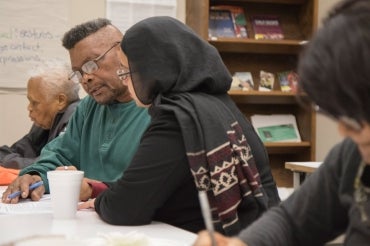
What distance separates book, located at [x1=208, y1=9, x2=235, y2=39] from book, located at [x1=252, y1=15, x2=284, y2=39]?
0.68 ft

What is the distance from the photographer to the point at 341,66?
71 centimetres

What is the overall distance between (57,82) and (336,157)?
2360mm

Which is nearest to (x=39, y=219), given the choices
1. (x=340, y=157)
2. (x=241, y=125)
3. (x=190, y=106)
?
(x=190, y=106)

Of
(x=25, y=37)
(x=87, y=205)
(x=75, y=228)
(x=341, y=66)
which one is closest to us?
(x=341, y=66)

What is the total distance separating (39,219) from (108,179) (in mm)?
562

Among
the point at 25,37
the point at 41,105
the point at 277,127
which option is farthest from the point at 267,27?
the point at 41,105

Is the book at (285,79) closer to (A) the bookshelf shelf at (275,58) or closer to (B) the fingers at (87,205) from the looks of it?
(A) the bookshelf shelf at (275,58)

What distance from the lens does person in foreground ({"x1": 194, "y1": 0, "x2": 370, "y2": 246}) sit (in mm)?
715

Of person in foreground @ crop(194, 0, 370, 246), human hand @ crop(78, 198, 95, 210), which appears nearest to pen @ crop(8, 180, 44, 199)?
human hand @ crop(78, 198, 95, 210)

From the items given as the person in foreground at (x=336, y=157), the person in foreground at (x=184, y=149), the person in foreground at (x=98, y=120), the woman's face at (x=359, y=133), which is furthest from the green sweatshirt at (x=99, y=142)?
the woman's face at (x=359, y=133)

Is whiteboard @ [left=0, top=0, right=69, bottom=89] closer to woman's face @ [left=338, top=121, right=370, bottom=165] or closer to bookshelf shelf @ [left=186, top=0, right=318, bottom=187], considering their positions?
bookshelf shelf @ [left=186, top=0, right=318, bottom=187]

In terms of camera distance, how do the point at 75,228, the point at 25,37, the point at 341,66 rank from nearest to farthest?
1. the point at 341,66
2. the point at 75,228
3. the point at 25,37

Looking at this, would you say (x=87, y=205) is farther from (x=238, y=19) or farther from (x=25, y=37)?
(x=238, y=19)

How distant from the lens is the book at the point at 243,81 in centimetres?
411
